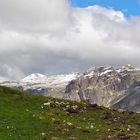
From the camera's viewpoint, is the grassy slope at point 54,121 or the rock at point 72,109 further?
the rock at point 72,109

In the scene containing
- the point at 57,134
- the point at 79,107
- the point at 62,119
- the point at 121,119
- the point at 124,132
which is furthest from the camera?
the point at 79,107

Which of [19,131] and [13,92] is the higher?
[13,92]

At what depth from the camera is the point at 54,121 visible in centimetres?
4697

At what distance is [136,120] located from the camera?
54.9 meters

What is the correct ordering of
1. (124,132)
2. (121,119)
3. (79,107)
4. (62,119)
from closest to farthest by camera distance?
1. (124,132)
2. (62,119)
3. (121,119)
4. (79,107)

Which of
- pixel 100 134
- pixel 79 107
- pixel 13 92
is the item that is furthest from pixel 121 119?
pixel 13 92

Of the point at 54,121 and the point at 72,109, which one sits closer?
the point at 54,121

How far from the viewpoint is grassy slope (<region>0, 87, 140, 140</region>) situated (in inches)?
1644

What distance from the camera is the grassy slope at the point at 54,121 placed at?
41769 millimetres

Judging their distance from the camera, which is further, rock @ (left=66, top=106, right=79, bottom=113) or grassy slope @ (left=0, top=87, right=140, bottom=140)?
rock @ (left=66, top=106, right=79, bottom=113)

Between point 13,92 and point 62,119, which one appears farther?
point 13,92

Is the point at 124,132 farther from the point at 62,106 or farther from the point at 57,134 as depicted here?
the point at 62,106

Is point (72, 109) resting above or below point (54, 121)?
above

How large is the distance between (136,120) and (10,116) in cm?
1616
